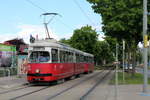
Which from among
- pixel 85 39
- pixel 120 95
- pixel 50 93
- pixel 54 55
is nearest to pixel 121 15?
pixel 54 55

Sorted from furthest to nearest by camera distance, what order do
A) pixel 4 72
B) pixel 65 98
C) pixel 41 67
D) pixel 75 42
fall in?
1. pixel 75 42
2. pixel 4 72
3. pixel 41 67
4. pixel 65 98

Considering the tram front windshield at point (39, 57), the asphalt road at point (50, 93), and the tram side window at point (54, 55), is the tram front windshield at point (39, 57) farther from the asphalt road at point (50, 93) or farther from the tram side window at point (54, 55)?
the asphalt road at point (50, 93)

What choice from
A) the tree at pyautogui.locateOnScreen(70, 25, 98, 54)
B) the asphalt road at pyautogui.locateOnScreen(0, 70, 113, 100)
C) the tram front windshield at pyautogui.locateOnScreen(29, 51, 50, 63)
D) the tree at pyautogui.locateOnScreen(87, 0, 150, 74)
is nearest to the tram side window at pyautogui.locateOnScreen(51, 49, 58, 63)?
the tram front windshield at pyautogui.locateOnScreen(29, 51, 50, 63)

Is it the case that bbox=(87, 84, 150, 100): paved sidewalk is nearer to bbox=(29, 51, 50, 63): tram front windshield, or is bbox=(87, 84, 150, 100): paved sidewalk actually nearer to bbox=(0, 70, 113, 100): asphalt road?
bbox=(0, 70, 113, 100): asphalt road

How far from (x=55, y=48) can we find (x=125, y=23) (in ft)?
24.2

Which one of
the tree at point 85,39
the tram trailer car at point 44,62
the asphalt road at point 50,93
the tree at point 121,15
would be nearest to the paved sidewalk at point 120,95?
the asphalt road at point 50,93

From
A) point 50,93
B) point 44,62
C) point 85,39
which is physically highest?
point 85,39

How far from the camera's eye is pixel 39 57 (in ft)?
83.1

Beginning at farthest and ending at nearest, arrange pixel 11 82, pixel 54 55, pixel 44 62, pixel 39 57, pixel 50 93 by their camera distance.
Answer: pixel 11 82 → pixel 54 55 → pixel 39 57 → pixel 44 62 → pixel 50 93

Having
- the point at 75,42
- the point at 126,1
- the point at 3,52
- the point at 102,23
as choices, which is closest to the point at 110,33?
the point at 102,23

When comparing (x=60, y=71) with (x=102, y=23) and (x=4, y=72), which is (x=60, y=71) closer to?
(x=102, y=23)

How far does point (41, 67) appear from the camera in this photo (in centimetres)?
2491

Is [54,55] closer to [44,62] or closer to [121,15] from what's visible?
[44,62]

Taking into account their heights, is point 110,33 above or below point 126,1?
below
